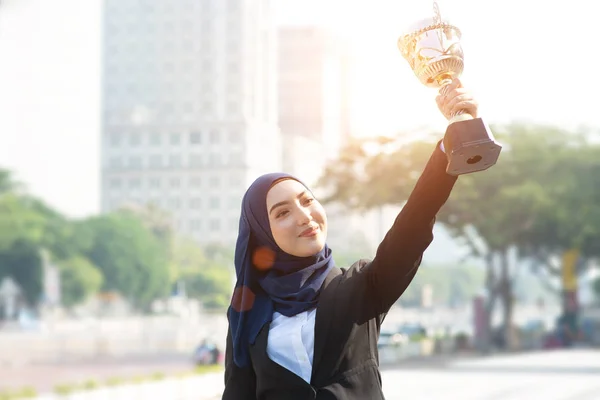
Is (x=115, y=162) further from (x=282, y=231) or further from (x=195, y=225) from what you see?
(x=282, y=231)

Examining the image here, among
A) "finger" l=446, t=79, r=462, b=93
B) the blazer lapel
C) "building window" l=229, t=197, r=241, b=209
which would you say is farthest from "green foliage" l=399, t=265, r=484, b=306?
"finger" l=446, t=79, r=462, b=93

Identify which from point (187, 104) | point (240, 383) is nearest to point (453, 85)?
point (240, 383)

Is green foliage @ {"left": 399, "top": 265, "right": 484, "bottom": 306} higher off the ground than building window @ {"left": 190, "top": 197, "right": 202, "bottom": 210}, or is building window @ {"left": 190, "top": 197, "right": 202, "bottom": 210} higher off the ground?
building window @ {"left": 190, "top": 197, "right": 202, "bottom": 210}

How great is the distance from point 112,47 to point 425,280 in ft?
95.9

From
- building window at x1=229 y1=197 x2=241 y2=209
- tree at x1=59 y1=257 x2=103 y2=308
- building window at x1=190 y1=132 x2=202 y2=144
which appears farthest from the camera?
building window at x1=190 y1=132 x2=202 y2=144

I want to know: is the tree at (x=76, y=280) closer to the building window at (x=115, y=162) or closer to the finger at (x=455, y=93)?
the building window at (x=115, y=162)

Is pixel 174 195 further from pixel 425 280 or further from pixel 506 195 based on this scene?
pixel 506 195

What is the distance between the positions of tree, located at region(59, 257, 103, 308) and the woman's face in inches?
1901

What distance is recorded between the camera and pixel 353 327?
76.6 inches

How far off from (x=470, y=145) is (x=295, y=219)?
46 centimetres

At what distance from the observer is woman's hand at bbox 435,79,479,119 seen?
1.76 meters

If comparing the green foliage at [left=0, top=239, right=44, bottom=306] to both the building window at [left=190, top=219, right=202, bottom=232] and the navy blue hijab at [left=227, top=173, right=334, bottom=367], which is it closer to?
the building window at [left=190, top=219, right=202, bottom=232]

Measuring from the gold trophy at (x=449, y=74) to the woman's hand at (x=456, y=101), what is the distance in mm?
14

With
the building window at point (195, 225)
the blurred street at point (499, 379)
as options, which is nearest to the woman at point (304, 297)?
the blurred street at point (499, 379)
